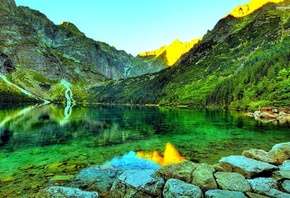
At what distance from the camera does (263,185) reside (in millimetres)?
14109

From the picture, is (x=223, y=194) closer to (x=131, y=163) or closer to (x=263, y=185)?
(x=263, y=185)

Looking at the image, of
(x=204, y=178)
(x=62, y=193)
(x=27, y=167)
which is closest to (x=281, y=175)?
(x=204, y=178)

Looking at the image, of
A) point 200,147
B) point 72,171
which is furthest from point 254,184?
point 200,147

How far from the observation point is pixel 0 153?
106 ft

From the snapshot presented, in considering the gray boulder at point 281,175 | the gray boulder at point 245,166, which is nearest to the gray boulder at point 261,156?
the gray boulder at point 245,166

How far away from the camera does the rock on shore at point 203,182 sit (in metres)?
13.4

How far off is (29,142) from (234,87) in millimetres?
137991

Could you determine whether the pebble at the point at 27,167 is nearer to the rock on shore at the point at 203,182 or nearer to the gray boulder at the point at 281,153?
the rock on shore at the point at 203,182

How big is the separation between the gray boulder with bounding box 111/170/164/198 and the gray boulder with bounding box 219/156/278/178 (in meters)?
6.03

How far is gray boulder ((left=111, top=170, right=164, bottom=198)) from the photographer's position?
14.5m

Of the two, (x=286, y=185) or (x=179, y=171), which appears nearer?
(x=286, y=185)

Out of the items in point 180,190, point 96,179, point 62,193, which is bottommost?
point 96,179

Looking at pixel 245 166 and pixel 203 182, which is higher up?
pixel 245 166

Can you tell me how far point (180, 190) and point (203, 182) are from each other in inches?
83.4
